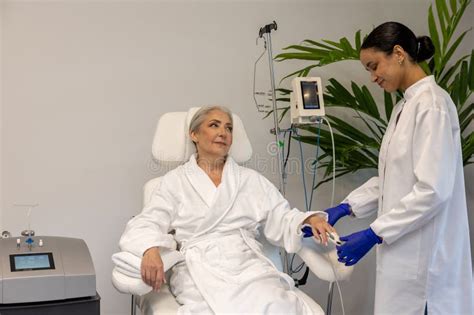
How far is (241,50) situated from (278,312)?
166 centimetres

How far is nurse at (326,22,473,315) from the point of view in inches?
71.5

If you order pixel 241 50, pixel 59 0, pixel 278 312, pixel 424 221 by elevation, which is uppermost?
pixel 59 0

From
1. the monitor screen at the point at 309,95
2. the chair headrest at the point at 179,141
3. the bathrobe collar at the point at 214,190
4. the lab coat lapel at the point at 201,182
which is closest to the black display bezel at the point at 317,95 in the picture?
the monitor screen at the point at 309,95

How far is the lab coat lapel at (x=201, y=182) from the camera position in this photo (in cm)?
228

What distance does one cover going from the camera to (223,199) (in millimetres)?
2273

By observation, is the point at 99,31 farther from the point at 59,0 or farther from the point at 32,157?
the point at 32,157

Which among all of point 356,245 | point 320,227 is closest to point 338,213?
point 320,227

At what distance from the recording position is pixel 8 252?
194 cm

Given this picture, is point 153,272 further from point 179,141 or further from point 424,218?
point 424,218

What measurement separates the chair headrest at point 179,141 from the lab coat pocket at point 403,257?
0.83 metres

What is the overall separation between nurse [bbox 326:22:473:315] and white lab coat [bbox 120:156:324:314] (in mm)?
299

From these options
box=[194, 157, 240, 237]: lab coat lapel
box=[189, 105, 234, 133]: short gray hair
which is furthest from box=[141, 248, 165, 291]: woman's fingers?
box=[189, 105, 234, 133]: short gray hair

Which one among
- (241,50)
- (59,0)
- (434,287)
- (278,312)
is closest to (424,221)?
(434,287)

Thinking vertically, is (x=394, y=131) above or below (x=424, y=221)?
above
